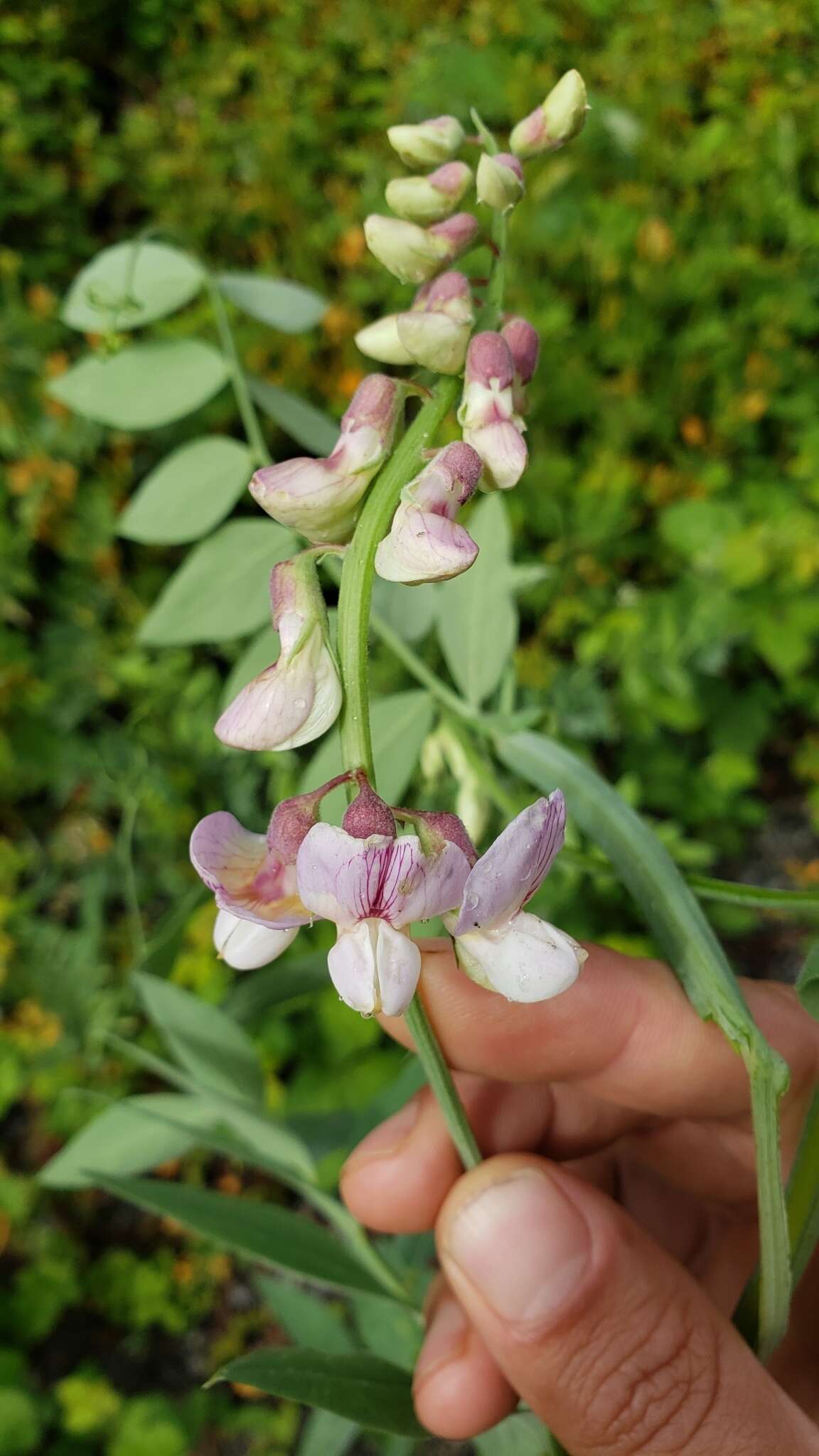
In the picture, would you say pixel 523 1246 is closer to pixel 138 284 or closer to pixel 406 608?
pixel 406 608

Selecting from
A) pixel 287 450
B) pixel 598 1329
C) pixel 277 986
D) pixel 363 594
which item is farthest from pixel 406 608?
pixel 287 450

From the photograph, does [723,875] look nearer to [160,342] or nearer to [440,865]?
[160,342]

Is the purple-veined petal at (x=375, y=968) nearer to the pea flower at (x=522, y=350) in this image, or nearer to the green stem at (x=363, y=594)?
the green stem at (x=363, y=594)

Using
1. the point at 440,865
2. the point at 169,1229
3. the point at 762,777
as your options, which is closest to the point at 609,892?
the point at 762,777

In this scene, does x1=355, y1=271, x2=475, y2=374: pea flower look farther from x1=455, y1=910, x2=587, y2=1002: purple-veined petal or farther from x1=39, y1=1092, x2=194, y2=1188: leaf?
x1=39, y1=1092, x2=194, y2=1188: leaf

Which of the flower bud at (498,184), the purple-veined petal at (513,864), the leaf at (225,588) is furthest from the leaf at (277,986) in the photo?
the flower bud at (498,184)

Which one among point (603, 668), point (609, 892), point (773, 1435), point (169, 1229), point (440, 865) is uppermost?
point (440, 865)

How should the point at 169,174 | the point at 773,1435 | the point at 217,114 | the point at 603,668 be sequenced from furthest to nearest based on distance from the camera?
the point at 217,114 → the point at 169,174 → the point at 603,668 → the point at 773,1435
